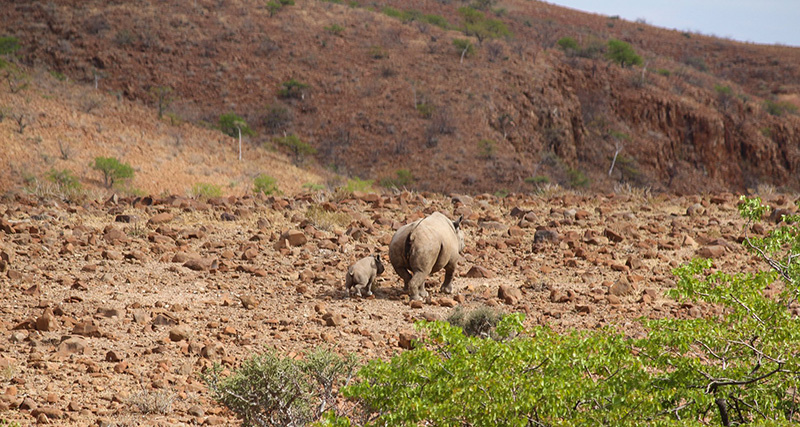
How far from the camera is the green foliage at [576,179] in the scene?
30.2 metres

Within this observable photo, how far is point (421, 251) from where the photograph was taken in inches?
316

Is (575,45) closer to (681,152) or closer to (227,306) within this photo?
(681,152)

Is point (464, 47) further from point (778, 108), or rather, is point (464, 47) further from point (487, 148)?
point (778, 108)

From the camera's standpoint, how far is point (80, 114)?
25.1 meters

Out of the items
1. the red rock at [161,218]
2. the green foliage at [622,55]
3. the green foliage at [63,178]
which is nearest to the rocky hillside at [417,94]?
the green foliage at [622,55]

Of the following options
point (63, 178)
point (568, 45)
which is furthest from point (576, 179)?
point (63, 178)

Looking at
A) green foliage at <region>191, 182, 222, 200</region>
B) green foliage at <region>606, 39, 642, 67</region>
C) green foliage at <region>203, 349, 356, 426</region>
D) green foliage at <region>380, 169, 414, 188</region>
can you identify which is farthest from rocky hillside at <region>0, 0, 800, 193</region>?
green foliage at <region>203, 349, 356, 426</region>

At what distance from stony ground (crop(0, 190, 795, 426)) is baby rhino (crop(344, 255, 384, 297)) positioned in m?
0.22

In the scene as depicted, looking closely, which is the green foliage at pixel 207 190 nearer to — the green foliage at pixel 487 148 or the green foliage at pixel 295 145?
the green foliage at pixel 295 145

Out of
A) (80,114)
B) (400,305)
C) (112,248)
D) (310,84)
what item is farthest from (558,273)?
(310,84)

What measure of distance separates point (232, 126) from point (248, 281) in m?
21.7

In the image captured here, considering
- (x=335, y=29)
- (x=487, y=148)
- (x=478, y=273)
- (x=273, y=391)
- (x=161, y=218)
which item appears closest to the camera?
(x=273, y=391)

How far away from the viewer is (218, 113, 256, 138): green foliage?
29.1m

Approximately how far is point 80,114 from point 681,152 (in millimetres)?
30331
